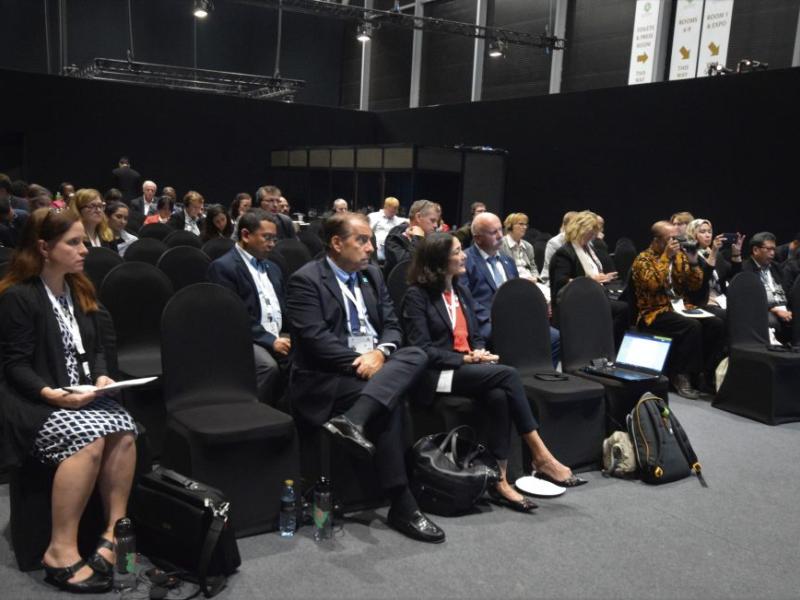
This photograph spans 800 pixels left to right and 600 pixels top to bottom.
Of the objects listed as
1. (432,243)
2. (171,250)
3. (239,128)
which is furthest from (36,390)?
(239,128)

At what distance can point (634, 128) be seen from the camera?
10.5 metres

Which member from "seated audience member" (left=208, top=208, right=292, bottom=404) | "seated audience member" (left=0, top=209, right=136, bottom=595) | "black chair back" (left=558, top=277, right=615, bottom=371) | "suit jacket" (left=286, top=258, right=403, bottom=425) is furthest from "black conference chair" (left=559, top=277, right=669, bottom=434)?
"seated audience member" (left=0, top=209, right=136, bottom=595)

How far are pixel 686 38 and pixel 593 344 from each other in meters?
9.31

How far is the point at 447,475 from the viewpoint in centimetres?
316

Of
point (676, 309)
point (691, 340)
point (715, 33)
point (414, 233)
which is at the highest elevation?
point (715, 33)

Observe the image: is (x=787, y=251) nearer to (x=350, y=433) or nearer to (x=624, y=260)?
(x=624, y=260)

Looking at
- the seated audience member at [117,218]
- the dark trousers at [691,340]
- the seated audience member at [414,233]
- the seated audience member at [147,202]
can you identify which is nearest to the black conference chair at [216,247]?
the seated audience member at [117,218]

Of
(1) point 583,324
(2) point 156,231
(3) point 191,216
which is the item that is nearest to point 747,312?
(1) point 583,324

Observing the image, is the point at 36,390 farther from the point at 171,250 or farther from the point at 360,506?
the point at 171,250

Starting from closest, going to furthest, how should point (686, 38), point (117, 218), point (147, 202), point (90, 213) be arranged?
point (90, 213)
point (117, 218)
point (147, 202)
point (686, 38)

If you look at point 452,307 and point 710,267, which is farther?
point 710,267

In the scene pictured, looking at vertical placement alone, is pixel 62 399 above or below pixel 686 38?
below

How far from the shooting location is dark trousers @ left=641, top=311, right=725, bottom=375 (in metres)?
5.45

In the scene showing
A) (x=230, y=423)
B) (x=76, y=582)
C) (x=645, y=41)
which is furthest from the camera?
(x=645, y=41)
